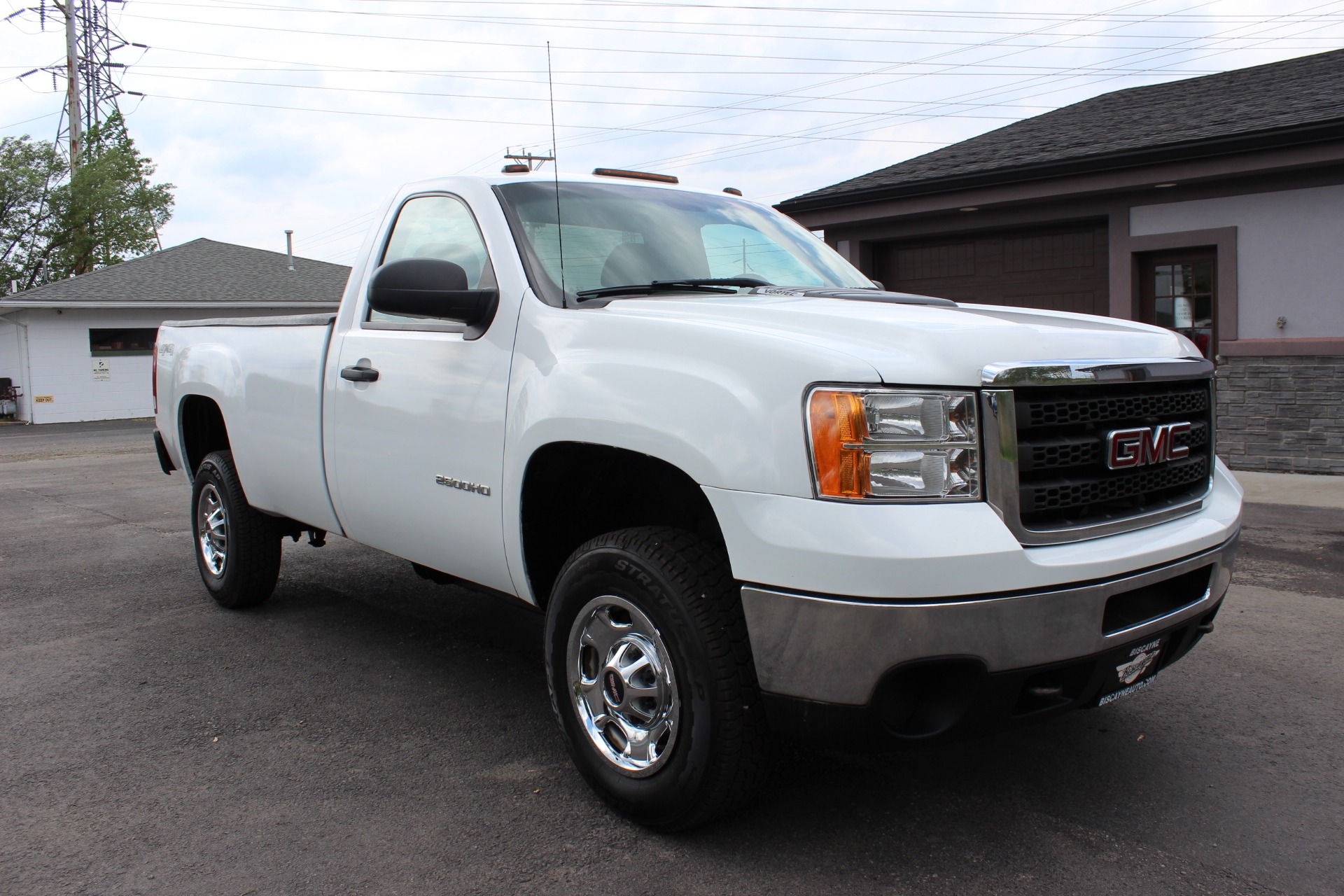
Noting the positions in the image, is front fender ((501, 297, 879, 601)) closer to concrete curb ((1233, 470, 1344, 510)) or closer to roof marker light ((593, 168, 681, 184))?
roof marker light ((593, 168, 681, 184))

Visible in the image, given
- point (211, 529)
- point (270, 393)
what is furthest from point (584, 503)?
point (211, 529)

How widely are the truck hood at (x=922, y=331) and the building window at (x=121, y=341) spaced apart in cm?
2934

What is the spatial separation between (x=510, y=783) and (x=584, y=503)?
933mm

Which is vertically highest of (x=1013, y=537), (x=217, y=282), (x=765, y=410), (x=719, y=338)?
(x=217, y=282)

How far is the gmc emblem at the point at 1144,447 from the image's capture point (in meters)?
2.78

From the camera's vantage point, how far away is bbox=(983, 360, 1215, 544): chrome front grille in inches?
101

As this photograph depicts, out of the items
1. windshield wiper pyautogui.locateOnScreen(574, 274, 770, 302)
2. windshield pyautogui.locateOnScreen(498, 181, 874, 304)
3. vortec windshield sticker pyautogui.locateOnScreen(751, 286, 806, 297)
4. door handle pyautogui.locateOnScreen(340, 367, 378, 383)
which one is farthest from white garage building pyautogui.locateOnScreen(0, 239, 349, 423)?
vortec windshield sticker pyautogui.locateOnScreen(751, 286, 806, 297)

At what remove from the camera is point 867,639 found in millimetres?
2457

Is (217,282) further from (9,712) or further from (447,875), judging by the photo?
(447,875)

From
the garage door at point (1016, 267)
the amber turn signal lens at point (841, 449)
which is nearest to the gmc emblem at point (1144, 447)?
the amber turn signal lens at point (841, 449)

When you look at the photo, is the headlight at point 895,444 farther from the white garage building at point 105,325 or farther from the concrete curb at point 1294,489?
the white garage building at point 105,325

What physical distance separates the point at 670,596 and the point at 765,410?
563 millimetres

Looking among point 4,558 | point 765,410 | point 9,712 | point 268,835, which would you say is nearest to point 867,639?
point 765,410

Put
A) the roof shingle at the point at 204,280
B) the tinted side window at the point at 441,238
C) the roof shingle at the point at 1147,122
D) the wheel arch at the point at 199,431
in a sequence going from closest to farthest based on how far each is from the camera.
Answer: the tinted side window at the point at 441,238
the wheel arch at the point at 199,431
the roof shingle at the point at 1147,122
the roof shingle at the point at 204,280
